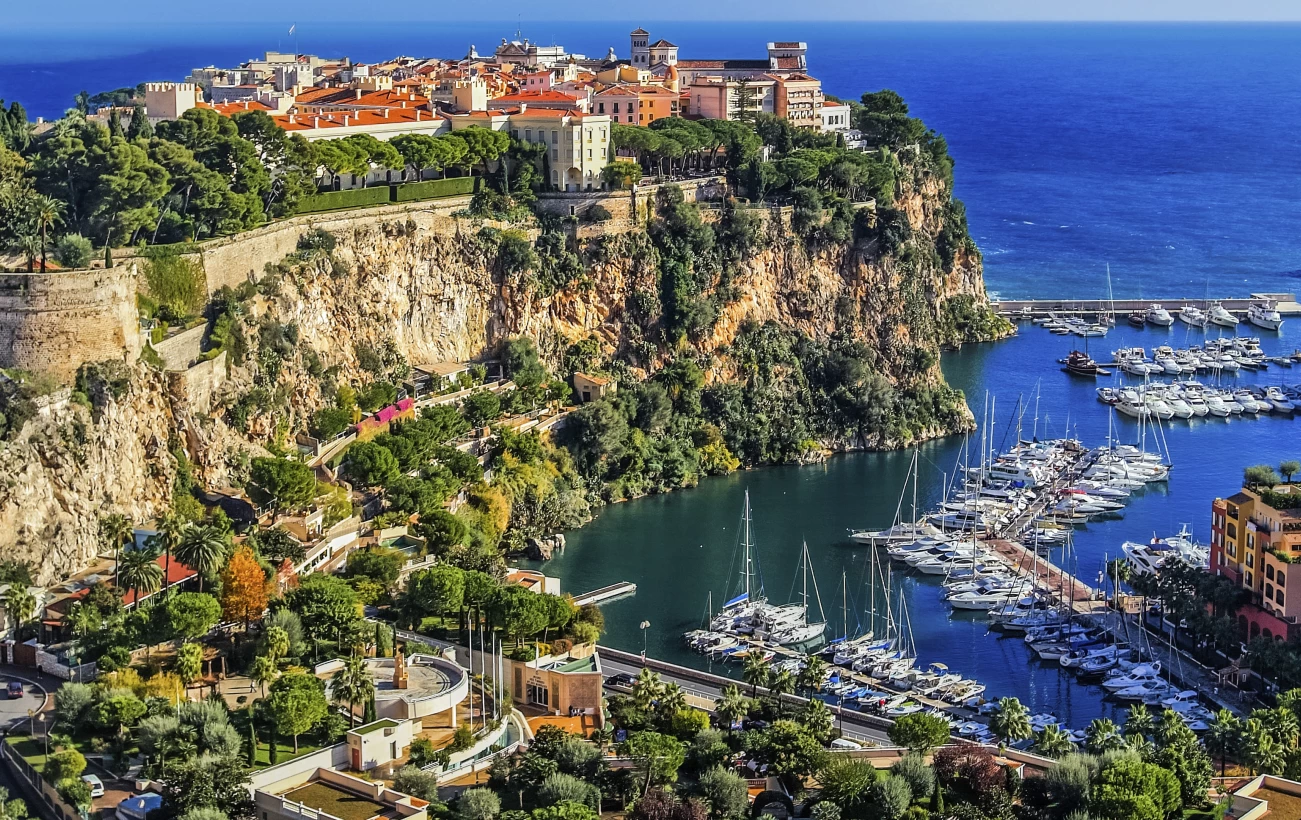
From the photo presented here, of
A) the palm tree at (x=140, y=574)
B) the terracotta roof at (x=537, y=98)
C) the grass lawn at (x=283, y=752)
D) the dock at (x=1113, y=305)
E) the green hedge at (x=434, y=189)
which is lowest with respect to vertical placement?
the dock at (x=1113, y=305)

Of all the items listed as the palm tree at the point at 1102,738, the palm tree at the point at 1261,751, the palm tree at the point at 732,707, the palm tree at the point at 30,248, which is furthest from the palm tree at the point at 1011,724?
the palm tree at the point at 30,248

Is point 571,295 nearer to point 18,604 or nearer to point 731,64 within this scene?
point 731,64

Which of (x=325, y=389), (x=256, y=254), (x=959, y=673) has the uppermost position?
(x=256, y=254)

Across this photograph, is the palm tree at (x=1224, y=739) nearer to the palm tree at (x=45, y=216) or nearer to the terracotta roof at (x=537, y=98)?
the palm tree at (x=45, y=216)

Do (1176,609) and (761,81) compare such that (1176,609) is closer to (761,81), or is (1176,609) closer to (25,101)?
(761,81)

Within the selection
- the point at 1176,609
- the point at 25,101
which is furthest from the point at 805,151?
the point at 25,101

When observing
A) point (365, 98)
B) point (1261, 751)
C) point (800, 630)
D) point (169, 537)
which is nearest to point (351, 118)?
point (365, 98)
